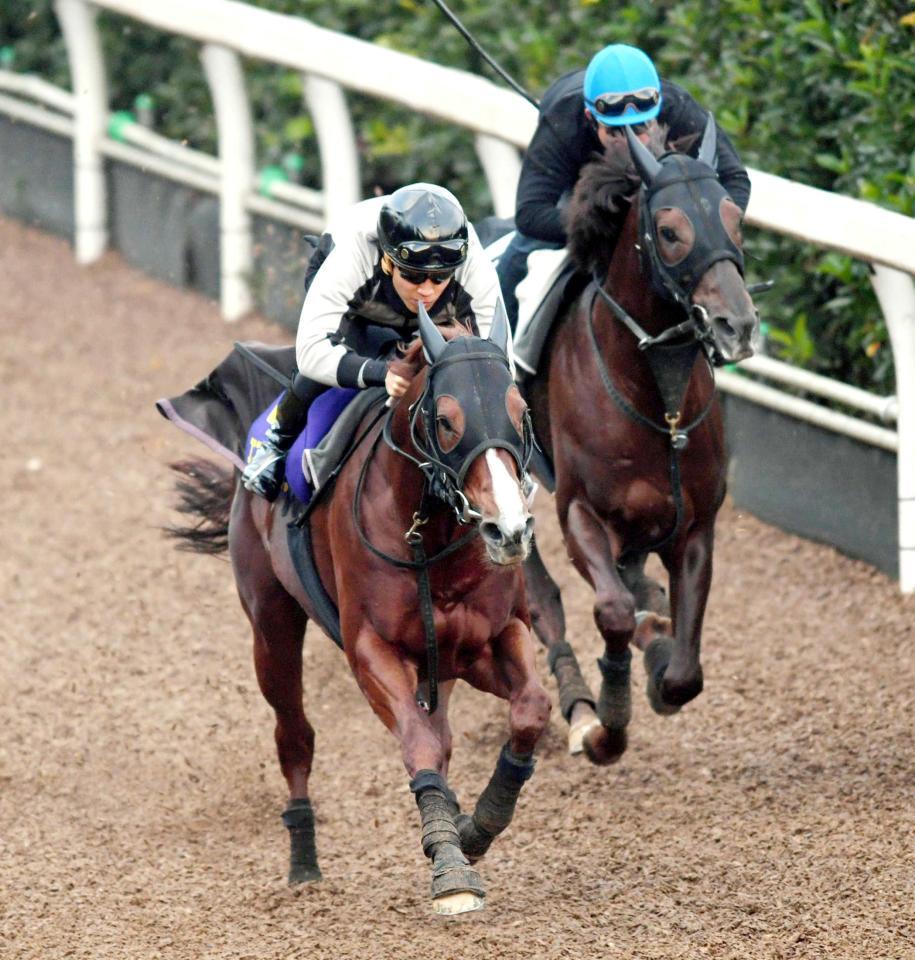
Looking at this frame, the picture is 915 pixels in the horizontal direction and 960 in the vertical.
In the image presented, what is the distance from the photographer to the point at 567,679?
691cm

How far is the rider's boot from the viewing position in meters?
5.82

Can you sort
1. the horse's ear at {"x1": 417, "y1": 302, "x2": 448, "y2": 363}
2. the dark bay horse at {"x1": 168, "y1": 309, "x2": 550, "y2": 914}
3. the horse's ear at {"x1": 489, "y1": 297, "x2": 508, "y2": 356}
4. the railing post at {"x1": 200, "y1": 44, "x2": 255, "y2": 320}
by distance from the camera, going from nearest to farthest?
the dark bay horse at {"x1": 168, "y1": 309, "x2": 550, "y2": 914} → the horse's ear at {"x1": 417, "y1": 302, "x2": 448, "y2": 363} → the horse's ear at {"x1": 489, "y1": 297, "x2": 508, "y2": 356} → the railing post at {"x1": 200, "y1": 44, "x2": 255, "y2": 320}

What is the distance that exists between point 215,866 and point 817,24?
429cm

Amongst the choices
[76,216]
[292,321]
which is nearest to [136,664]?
[292,321]

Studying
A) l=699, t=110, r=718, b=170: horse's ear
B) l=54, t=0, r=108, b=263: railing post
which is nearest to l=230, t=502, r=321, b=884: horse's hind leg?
l=699, t=110, r=718, b=170: horse's ear

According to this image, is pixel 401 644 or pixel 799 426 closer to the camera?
pixel 401 644

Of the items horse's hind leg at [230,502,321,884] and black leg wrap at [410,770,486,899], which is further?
horse's hind leg at [230,502,321,884]

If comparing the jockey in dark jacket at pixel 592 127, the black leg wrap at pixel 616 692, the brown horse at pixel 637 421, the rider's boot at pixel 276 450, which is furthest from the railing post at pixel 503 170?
the rider's boot at pixel 276 450

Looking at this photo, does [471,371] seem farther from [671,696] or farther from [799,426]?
[799,426]

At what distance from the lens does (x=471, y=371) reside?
4.75 metres

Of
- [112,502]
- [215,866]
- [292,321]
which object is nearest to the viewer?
[215,866]

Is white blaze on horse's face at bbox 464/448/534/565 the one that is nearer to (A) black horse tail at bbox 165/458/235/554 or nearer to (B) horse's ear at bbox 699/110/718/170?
(B) horse's ear at bbox 699/110/718/170

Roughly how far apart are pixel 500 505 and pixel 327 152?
6.19 m

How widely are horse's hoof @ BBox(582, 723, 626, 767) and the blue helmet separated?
6.80 ft
